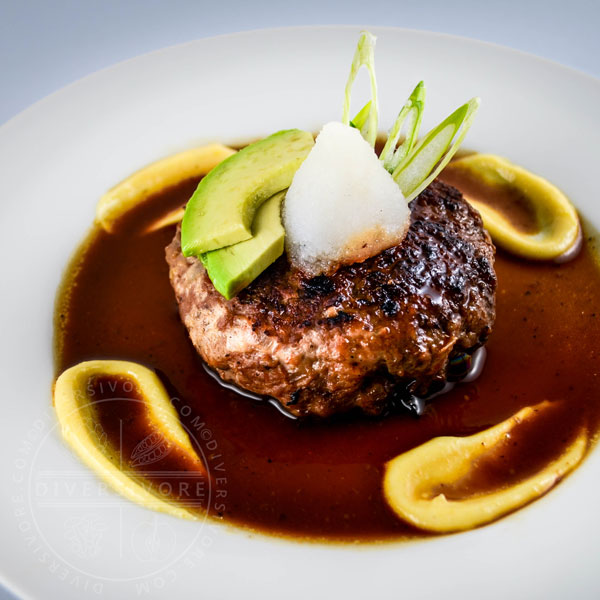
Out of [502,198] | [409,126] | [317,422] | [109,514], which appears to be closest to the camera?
[109,514]

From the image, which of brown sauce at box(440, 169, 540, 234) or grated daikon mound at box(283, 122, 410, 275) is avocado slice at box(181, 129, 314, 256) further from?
brown sauce at box(440, 169, 540, 234)

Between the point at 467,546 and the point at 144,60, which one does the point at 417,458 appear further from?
the point at 144,60

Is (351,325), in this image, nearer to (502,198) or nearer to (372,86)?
(372,86)

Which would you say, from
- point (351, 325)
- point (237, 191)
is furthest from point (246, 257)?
point (351, 325)

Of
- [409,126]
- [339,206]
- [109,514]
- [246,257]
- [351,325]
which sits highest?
[409,126]

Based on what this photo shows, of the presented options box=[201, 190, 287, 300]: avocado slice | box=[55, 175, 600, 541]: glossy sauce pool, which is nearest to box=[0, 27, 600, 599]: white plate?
box=[55, 175, 600, 541]: glossy sauce pool

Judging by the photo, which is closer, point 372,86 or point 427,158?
point 372,86

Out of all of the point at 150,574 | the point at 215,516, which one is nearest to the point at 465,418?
the point at 215,516

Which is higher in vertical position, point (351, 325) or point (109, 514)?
point (351, 325)
